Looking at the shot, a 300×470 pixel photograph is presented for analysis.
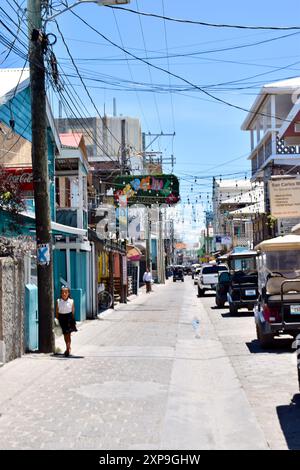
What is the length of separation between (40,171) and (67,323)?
3.17 metres

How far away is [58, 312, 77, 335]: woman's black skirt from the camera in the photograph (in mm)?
13773

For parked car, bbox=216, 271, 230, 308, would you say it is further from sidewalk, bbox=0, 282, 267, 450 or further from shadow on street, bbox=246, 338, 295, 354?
shadow on street, bbox=246, 338, 295, 354

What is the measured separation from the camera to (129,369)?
12141mm

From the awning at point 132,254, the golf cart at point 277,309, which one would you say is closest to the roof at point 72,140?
the golf cart at point 277,309

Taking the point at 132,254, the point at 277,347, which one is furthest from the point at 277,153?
the point at 277,347

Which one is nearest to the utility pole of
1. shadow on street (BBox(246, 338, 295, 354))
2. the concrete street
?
the concrete street

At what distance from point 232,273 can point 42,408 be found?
17957 millimetres

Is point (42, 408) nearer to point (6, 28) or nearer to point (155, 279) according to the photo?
point (6, 28)

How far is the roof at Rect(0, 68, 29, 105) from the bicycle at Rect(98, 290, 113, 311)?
11.7 m

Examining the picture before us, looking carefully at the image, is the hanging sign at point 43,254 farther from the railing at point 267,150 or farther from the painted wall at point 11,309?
the railing at point 267,150

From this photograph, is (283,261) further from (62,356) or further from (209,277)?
(209,277)

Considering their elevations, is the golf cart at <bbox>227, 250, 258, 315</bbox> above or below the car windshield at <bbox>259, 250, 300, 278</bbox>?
below

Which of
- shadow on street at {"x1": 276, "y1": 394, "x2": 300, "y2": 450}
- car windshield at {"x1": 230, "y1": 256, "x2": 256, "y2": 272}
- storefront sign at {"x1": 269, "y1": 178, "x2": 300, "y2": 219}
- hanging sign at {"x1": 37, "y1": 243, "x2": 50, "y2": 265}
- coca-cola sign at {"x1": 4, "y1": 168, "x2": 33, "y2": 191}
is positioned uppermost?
storefront sign at {"x1": 269, "y1": 178, "x2": 300, "y2": 219}
